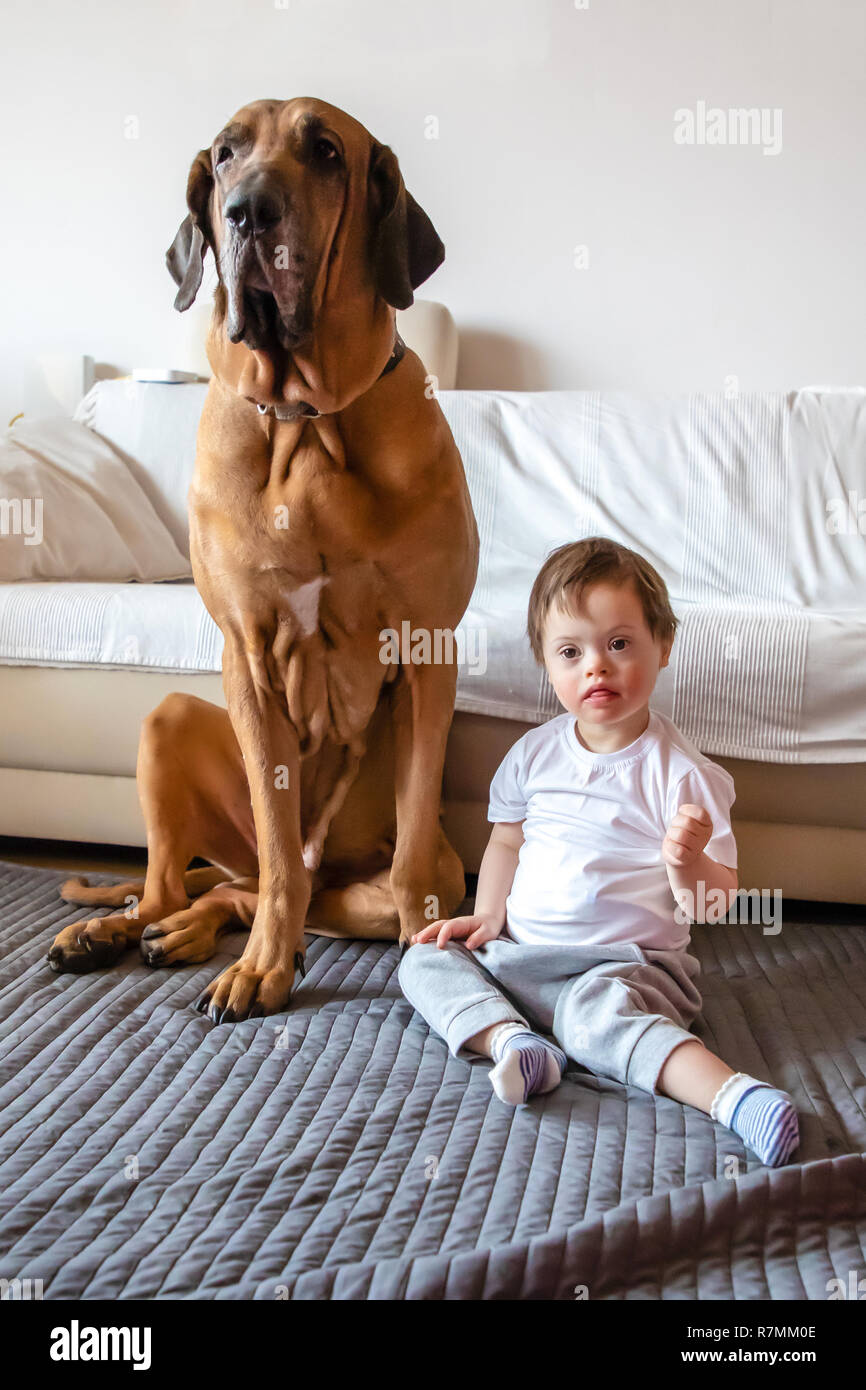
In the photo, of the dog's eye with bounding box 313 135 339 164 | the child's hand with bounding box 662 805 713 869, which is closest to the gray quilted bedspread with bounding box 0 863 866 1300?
the child's hand with bounding box 662 805 713 869

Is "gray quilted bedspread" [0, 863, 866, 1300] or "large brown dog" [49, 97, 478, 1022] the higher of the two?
"large brown dog" [49, 97, 478, 1022]

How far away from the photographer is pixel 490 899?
4.66 ft

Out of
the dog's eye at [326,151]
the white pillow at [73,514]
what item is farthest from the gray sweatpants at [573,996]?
the white pillow at [73,514]

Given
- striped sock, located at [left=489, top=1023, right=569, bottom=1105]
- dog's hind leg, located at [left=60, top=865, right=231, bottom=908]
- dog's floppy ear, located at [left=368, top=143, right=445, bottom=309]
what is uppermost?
dog's floppy ear, located at [left=368, top=143, right=445, bottom=309]

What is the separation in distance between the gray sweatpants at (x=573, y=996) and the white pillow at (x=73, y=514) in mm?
1293

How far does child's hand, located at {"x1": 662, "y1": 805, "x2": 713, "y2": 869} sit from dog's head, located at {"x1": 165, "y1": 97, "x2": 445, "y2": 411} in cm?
60

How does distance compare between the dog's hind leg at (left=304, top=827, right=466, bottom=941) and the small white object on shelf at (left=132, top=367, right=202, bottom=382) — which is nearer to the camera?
the dog's hind leg at (left=304, top=827, right=466, bottom=941)

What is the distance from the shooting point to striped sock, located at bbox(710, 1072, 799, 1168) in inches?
38.9

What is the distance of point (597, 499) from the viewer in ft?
7.95

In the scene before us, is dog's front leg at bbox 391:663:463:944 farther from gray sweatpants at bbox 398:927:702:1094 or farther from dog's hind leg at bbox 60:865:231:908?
dog's hind leg at bbox 60:865:231:908

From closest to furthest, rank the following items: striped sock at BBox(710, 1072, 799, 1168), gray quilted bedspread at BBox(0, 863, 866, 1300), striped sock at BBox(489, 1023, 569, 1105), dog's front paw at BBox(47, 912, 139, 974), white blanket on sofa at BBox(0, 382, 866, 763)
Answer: gray quilted bedspread at BBox(0, 863, 866, 1300)
striped sock at BBox(710, 1072, 799, 1168)
striped sock at BBox(489, 1023, 569, 1105)
dog's front paw at BBox(47, 912, 139, 974)
white blanket on sofa at BBox(0, 382, 866, 763)

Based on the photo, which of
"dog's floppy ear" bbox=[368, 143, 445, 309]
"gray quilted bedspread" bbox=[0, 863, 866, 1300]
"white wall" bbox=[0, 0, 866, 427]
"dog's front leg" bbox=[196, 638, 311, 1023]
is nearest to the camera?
"gray quilted bedspread" bbox=[0, 863, 866, 1300]

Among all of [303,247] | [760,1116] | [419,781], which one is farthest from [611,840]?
[303,247]

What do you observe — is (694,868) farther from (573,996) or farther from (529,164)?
(529,164)
